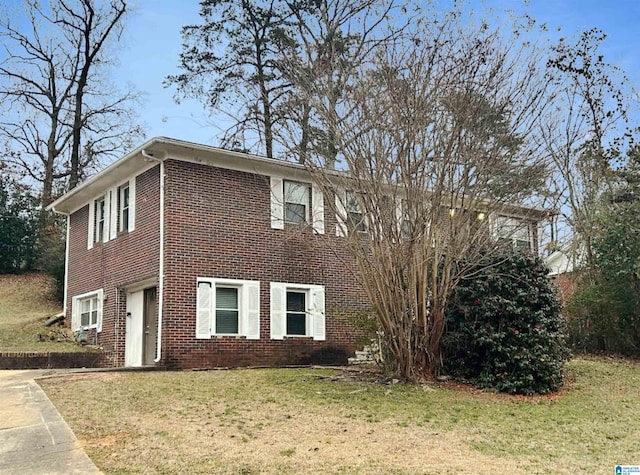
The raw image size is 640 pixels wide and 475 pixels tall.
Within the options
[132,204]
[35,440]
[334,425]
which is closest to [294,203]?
[132,204]

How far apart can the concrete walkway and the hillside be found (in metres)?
6.60

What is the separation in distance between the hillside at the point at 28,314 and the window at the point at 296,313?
516 centimetres

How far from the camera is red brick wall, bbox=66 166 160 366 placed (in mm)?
15141

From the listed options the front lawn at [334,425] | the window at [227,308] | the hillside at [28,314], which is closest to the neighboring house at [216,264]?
the window at [227,308]

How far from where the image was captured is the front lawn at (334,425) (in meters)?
6.95

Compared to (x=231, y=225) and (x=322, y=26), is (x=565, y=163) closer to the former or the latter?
(x=322, y=26)

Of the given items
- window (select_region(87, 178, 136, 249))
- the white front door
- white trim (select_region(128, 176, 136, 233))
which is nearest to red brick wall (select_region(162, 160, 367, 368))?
white trim (select_region(128, 176, 136, 233))

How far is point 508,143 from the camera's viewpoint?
38.3ft

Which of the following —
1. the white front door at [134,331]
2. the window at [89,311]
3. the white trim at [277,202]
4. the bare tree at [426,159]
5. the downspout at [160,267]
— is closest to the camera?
the bare tree at [426,159]

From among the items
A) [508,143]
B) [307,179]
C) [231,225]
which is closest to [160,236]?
[231,225]

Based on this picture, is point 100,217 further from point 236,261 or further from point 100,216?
point 236,261

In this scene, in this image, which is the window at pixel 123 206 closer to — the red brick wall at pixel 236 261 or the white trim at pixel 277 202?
the red brick wall at pixel 236 261

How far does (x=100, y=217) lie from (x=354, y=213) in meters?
8.38

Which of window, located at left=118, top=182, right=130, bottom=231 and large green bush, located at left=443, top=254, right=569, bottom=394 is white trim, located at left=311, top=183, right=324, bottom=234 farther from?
window, located at left=118, top=182, right=130, bottom=231
